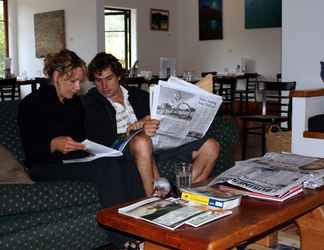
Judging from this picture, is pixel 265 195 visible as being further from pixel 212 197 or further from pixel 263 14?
pixel 263 14

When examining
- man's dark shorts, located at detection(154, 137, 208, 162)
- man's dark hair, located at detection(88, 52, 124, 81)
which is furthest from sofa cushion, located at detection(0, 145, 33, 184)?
man's dark shorts, located at detection(154, 137, 208, 162)

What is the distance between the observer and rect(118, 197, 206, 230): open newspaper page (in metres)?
1.47

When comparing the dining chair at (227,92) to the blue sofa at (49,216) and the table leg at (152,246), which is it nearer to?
the blue sofa at (49,216)

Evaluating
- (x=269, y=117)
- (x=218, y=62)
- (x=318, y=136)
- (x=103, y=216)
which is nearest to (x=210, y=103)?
(x=103, y=216)

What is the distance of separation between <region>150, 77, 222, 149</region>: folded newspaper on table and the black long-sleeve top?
0.45 meters

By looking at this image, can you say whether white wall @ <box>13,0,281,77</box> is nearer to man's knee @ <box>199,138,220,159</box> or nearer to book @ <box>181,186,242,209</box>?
man's knee @ <box>199,138,220,159</box>

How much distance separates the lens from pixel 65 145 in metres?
2.27

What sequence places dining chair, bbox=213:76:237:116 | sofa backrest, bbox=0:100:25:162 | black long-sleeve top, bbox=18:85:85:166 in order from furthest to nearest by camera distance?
dining chair, bbox=213:76:237:116
sofa backrest, bbox=0:100:25:162
black long-sleeve top, bbox=18:85:85:166

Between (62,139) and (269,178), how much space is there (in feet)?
3.28

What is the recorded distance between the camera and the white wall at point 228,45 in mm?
8844

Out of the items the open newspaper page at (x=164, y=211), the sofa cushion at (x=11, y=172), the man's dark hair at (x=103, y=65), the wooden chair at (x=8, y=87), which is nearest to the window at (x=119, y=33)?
the wooden chair at (x=8, y=87)

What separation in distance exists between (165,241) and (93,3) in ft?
24.8

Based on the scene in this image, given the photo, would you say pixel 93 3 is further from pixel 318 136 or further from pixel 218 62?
pixel 318 136

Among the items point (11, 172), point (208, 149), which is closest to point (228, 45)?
point (208, 149)
